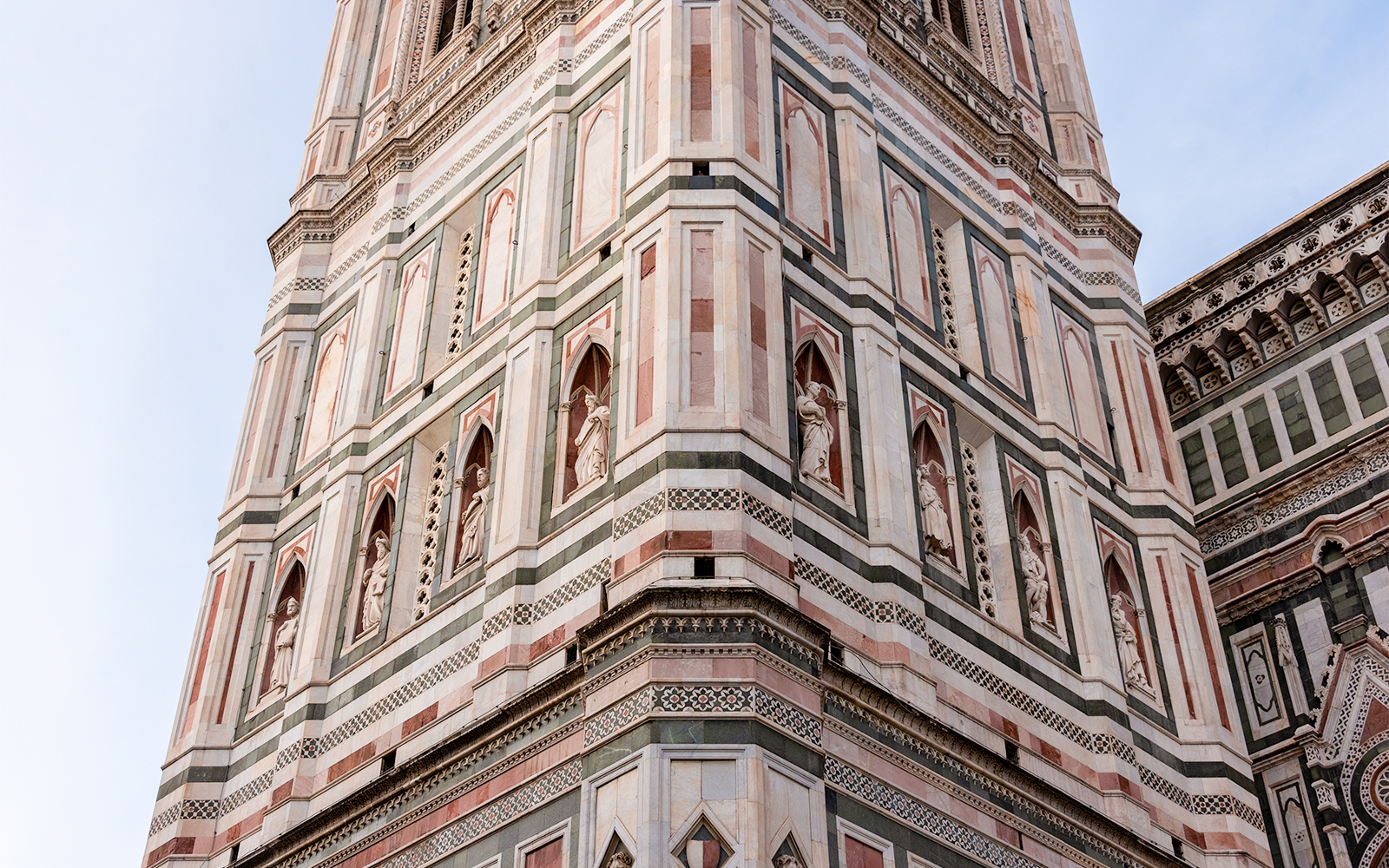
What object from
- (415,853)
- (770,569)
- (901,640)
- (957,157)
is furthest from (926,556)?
(957,157)

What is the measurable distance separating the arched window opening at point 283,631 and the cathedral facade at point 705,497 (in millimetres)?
35

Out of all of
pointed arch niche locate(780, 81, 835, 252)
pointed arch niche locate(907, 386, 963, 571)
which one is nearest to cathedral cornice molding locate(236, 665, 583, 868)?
pointed arch niche locate(907, 386, 963, 571)

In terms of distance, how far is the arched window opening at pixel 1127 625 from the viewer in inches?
469

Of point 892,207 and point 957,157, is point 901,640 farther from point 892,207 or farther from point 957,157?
point 957,157

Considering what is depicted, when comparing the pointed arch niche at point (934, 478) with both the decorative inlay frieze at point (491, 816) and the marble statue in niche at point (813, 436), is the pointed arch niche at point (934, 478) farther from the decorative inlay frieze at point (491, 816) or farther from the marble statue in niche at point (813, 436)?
the decorative inlay frieze at point (491, 816)

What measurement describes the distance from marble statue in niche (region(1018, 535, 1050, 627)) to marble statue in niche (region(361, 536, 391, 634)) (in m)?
4.30

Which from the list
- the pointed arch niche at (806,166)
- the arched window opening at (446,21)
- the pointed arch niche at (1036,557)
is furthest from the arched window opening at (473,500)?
the arched window opening at (446,21)

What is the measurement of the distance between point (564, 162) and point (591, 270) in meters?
1.46

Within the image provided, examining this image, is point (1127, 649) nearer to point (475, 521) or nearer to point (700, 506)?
point (700, 506)

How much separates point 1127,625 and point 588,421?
14.5 ft

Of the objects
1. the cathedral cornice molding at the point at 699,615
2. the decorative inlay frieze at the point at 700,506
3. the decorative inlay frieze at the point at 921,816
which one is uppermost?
the decorative inlay frieze at the point at 700,506

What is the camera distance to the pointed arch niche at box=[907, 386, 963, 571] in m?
10.9

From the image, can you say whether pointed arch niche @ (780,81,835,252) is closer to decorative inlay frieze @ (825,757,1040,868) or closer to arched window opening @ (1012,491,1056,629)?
arched window opening @ (1012,491,1056,629)

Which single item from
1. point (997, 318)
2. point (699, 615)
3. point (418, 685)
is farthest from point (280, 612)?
point (997, 318)
